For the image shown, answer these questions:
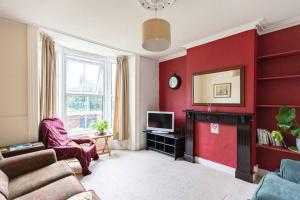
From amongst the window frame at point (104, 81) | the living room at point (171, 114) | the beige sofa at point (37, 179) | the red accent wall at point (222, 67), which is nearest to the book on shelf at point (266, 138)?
the living room at point (171, 114)

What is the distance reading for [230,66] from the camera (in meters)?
2.82

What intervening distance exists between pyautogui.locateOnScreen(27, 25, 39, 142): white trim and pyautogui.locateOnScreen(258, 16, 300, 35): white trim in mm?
3801

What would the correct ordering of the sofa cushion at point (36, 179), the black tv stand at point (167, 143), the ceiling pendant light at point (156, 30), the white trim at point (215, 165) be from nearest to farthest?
1. the sofa cushion at point (36, 179)
2. the ceiling pendant light at point (156, 30)
3. the white trim at point (215, 165)
4. the black tv stand at point (167, 143)

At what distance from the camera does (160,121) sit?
13.0 ft

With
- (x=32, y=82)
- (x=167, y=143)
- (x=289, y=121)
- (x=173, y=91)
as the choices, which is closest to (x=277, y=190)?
(x=289, y=121)

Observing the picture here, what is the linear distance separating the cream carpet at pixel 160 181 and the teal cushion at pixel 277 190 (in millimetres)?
568

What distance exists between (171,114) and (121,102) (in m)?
1.38

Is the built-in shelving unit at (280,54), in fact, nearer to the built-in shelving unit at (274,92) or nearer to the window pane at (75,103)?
the built-in shelving unit at (274,92)

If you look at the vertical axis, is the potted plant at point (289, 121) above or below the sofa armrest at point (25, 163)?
above

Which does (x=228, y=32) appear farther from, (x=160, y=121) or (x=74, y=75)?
(x=74, y=75)

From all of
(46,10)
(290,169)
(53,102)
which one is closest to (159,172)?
(290,169)

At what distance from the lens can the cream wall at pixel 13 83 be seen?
2.41 meters

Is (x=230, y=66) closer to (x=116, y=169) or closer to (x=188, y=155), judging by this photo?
(x=188, y=155)

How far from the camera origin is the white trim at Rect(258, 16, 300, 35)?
2.39 metres
